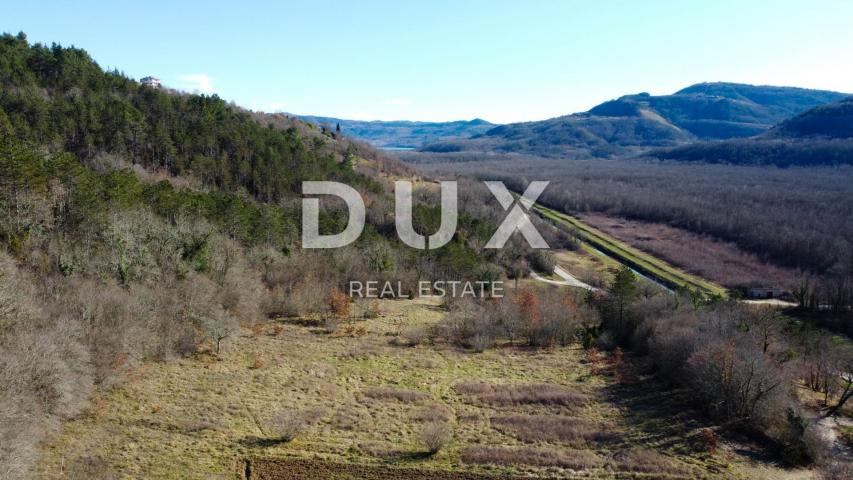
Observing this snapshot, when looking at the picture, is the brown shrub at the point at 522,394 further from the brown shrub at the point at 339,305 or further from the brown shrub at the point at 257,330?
the brown shrub at the point at 257,330

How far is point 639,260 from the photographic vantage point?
102m

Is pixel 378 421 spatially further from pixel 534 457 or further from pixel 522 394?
pixel 522 394

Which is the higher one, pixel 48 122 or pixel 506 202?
pixel 48 122

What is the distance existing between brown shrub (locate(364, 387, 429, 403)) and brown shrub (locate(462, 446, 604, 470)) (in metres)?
6.36

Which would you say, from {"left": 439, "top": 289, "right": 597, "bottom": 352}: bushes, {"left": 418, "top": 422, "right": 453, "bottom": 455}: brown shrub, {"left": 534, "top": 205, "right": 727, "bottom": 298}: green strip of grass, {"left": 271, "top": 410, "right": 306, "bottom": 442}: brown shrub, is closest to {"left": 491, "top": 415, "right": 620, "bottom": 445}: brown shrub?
{"left": 418, "top": 422, "right": 453, "bottom": 455}: brown shrub

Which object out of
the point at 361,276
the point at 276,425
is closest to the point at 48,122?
the point at 361,276

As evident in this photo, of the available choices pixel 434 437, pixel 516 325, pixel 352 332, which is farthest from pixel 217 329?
pixel 516 325

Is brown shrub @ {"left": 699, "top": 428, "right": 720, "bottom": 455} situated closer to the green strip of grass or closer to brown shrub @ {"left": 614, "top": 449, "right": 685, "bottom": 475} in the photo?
brown shrub @ {"left": 614, "top": 449, "right": 685, "bottom": 475}

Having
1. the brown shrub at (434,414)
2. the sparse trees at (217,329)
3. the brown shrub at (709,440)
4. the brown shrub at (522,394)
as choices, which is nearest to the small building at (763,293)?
the brown shrub at (522,394)

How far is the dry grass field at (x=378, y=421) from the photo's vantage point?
2142 cm

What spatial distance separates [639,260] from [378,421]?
88.9 meters

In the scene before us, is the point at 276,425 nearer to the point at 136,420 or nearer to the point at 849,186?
the point at 136,420

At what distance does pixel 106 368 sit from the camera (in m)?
25.4

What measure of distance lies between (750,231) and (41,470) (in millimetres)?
132326
